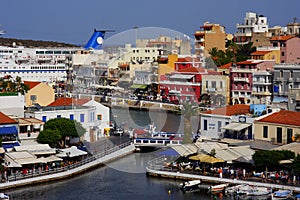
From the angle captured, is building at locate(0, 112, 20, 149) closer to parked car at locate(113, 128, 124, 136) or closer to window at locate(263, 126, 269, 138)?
parked car at locate(113, 128, 124, 136)

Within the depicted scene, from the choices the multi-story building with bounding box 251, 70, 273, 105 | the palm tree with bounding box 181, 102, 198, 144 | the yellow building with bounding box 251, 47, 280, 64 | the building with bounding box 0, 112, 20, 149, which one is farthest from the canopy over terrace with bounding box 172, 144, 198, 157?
the yellow building with bounding box 251, 47, 280, 64

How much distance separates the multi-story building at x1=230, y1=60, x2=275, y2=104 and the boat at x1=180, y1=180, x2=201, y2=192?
17.1 meters

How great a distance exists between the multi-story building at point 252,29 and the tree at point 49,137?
29.4 m

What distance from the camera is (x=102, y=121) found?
25.3 m

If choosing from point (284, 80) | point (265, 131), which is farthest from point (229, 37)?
point (265, 131)

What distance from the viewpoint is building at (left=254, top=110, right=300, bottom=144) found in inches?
771

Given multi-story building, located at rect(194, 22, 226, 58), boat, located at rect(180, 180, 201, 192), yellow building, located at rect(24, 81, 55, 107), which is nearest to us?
boat, located at rect(180, 180, 201, 192)

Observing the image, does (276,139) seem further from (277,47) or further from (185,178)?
(277,47)

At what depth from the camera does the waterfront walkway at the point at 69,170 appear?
58.7ft

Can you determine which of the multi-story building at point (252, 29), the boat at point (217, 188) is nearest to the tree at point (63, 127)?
the boat at point (217, 188)

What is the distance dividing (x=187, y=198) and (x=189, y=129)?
8.34 m

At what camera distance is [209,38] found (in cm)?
4809

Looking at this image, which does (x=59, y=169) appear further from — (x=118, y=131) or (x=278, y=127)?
(x=118, y=131)

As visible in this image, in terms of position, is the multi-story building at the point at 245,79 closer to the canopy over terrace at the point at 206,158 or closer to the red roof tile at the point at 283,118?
the red roof tile at the point at 283,118
